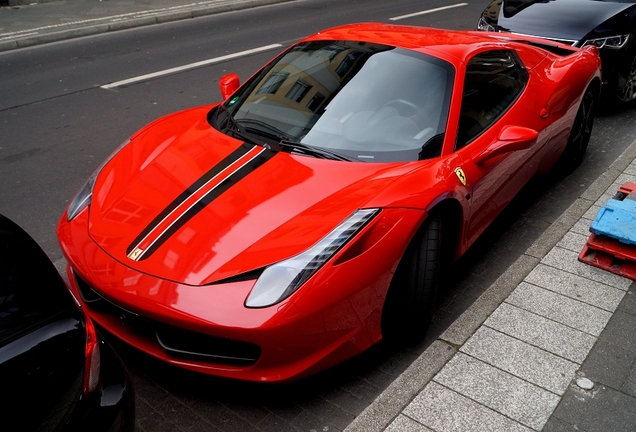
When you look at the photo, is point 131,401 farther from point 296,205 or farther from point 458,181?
point 458,181

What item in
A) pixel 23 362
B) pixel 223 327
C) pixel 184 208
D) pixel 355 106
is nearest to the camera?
pixel 23 362

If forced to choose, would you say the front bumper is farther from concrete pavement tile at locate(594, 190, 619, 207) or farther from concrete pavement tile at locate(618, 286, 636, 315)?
concrete pavement tile at locate(594, 190, 619, 207)

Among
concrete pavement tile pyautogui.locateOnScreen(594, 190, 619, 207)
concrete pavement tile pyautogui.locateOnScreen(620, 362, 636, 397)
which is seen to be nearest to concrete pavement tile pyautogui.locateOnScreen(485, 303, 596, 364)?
concrete pavement tile pyautogui.locateOnScreen(620, 362, 636, 397)

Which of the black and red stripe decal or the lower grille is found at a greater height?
the black and red stripe decal

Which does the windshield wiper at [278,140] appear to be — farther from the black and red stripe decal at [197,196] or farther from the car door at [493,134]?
the car door at [493,134]

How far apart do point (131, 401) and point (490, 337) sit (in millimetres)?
1870

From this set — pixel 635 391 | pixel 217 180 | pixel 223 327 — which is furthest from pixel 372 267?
pixel 635 391

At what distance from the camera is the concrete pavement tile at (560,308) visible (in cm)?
341

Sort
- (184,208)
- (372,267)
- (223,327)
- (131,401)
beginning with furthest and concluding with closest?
(184,208) → (372,267) → (223,327) → (131,401)

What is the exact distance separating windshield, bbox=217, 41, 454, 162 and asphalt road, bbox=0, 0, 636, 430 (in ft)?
3.35

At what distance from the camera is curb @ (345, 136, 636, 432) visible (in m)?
2.76

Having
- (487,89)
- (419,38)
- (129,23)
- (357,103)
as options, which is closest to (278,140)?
(357,103)

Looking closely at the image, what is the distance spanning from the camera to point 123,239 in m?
2.91

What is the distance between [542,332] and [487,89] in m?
1.53
